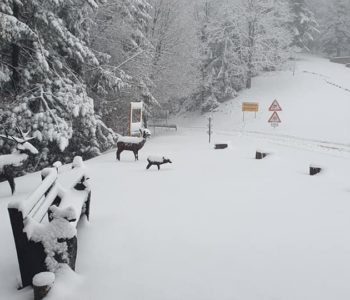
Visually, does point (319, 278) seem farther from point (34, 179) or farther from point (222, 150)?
point (222, 150)

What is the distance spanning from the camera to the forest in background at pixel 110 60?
1380 centimetres

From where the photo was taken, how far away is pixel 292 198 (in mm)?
8570

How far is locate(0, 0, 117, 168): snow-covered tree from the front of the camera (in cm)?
1319

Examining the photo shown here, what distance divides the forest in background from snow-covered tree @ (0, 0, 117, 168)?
4 cm

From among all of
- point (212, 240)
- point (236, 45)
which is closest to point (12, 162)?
point (212, 240)

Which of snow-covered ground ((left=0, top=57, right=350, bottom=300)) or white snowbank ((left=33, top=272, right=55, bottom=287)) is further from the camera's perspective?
snow-covered ground ((left=0, top=57, right=350, bottom=300))

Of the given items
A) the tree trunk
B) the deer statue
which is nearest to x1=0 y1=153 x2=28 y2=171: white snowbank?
the deer statue

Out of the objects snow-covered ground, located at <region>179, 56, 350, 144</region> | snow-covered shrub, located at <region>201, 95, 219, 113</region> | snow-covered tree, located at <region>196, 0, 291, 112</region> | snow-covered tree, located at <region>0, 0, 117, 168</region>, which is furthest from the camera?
snow-covered tree, located at <region>196, 0, 291, 112</region>

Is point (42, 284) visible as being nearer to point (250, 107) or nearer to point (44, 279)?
point (44, 279)

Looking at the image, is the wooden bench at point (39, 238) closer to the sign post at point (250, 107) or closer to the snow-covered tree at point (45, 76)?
the snow-covered tree at point (45, 76)

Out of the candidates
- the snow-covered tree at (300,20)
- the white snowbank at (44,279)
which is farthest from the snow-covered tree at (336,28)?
the white snowbank at (44,279)

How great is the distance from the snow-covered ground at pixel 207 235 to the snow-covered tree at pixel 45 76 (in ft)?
8.62

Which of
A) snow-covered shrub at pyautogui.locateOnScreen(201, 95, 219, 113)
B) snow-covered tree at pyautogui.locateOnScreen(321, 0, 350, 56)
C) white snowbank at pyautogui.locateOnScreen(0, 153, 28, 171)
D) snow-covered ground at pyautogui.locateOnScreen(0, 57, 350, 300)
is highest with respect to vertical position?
snow-covered tree at pyautogui.locateOnScreen(321, 0, 350, 56)

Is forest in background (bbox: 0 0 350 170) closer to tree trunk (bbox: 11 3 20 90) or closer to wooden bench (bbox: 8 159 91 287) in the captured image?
tree trunk (bbox: 11 3 20 90)
